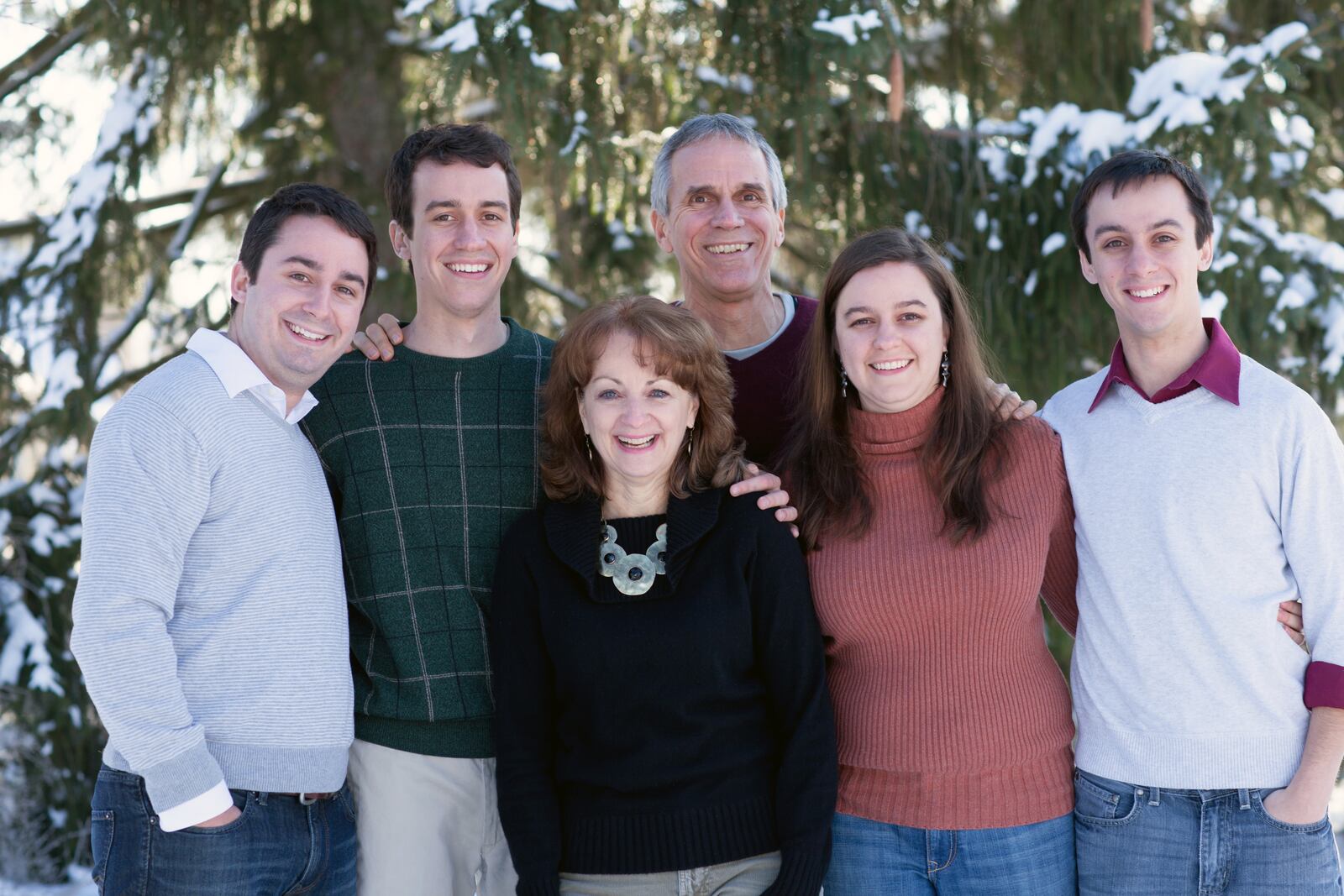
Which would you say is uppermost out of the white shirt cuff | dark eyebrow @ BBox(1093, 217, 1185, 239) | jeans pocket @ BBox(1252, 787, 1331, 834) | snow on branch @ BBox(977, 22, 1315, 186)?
snow on branch @ BBox(977, 22, 1315, 186)

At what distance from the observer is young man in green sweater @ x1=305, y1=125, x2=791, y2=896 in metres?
2.55

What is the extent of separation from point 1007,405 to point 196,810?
180 cm

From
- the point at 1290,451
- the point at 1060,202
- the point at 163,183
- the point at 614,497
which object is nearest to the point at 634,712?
the point at 614,497

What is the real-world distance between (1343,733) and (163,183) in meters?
5.46

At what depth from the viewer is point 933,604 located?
238 cm

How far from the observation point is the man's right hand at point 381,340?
2.70 metres

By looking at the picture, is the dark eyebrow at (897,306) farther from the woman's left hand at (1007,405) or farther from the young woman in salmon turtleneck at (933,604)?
the woman's left hand at (1007,405)

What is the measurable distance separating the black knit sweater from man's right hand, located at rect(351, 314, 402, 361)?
2.09 ft

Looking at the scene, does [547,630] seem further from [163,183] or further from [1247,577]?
[163,183]

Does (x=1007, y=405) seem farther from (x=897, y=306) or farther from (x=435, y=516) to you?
(x=435, y=516)

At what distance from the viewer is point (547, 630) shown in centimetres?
234

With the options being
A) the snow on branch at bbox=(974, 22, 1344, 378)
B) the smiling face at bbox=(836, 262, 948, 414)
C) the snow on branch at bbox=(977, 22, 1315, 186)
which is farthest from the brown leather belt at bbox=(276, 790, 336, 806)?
the snow on branch at bbox=(977, 22, 1315, 186)

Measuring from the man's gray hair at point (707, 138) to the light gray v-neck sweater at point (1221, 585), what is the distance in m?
1.38

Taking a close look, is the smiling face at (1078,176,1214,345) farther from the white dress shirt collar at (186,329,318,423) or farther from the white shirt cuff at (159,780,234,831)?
the white shirt cuff at (159,780,234,831)
